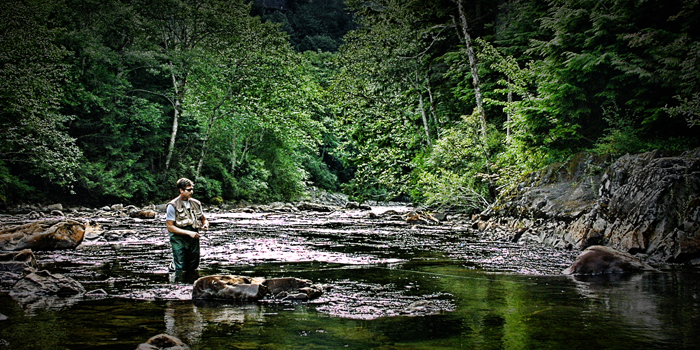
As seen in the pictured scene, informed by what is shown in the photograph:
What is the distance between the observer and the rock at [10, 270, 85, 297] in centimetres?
486

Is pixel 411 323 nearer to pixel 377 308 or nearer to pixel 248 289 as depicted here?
pixel 377 308

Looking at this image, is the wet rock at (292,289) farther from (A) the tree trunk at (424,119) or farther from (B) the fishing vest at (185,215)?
(A) the tree trunk at (424,119)

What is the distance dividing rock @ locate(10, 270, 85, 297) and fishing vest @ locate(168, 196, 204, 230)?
5.30 ft

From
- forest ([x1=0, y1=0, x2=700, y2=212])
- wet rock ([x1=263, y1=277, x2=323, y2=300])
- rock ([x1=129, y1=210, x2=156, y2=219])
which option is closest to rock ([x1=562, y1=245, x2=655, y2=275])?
wet rock ([x1=263, y1=277, x2=323, y2=300])

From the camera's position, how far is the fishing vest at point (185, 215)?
256 inches

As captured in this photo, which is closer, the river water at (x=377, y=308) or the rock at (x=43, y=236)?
the river water at (x=377, y=308)

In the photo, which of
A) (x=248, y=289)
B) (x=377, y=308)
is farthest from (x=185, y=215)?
(x=377, y=308)

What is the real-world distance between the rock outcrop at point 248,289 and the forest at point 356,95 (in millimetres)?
8314

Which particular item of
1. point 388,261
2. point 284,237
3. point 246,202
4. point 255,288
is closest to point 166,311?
point 255,288

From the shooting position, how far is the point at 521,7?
61.8 ft

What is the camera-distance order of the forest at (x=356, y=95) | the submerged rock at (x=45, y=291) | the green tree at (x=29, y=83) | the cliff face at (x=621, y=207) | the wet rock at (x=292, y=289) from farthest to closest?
the green tree at (x=29, y=83) → the forest at (x=356, y=95) → the cliff face at (x=621, y=207) → the wet rock at (x=292, y=289) → the submerged rock at (x=45, y=291)

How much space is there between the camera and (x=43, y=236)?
8453mm

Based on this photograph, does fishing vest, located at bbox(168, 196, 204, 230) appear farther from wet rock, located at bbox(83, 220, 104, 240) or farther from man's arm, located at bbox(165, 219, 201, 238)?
wet rock, located at bbox(83, 220, 104, 240)

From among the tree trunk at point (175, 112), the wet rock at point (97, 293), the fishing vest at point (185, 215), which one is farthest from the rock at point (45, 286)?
the tree trunk at point (175, 112)
